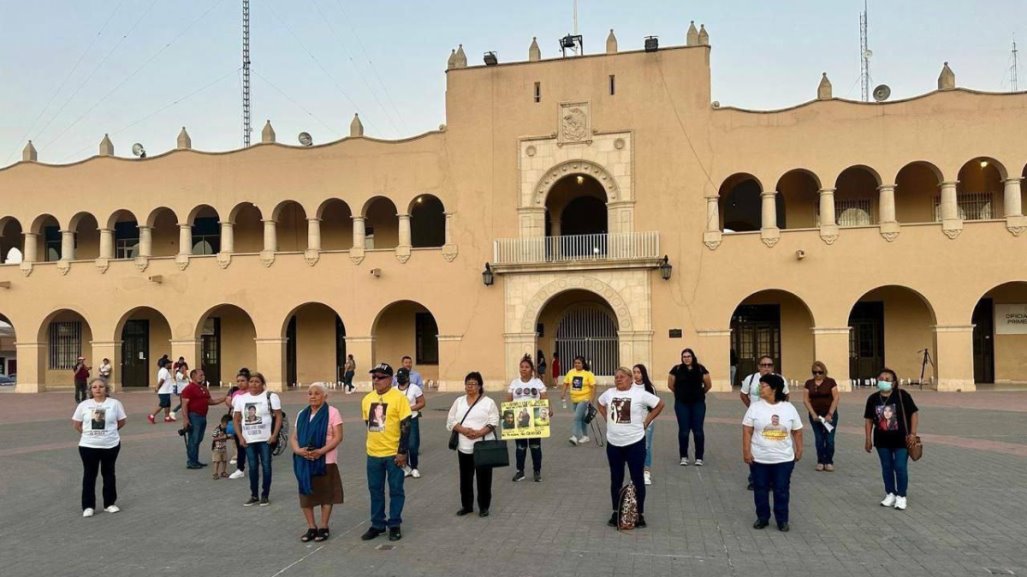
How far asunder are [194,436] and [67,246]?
2122 centimetres

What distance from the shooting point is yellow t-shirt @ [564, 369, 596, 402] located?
12.6 meters

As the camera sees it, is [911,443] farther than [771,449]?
Yes

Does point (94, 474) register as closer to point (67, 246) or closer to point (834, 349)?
point (834, 349)

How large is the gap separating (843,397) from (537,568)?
18.2 meters

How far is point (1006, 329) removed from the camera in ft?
81.6

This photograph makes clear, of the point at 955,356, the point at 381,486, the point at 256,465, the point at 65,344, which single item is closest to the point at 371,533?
the point at 381,486

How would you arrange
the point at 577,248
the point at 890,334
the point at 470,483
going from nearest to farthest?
the point at 470,483 < the point at 577,248 < the point at 890,334

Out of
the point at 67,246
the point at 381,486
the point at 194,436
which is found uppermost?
the point at 67,246

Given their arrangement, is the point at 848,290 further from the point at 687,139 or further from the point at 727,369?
the point at 687,139

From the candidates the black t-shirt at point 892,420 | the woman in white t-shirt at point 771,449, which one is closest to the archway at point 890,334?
the black t-shirt at point 892,420

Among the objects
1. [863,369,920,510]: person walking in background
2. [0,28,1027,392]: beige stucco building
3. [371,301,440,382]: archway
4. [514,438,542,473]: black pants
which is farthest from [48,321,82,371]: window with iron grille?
[863,369,920,510]: person walking in background

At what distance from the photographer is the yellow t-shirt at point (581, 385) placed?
1259 cm

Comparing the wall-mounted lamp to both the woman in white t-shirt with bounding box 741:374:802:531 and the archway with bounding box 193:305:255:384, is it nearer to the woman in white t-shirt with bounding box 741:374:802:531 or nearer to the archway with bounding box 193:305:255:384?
the woman in white t-shirt with bounding box 741:374:802:531

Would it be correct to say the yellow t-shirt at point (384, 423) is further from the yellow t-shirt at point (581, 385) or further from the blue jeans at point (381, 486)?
the yellow t-shirt at point (581, 385)
